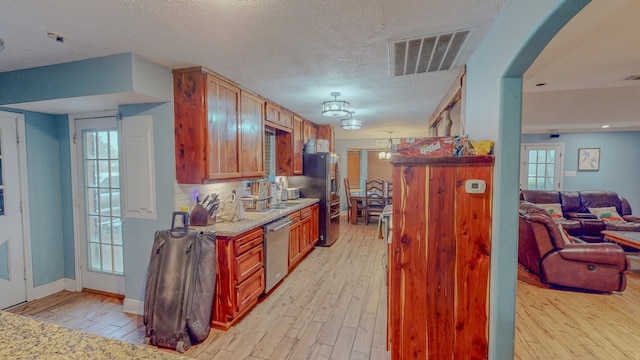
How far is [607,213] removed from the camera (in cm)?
516

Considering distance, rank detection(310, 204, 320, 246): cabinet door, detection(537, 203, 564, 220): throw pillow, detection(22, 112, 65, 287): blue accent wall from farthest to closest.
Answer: detection(537, 203, 564, 220): throw pillow
detection(310, 204, 320, 246): cabinet door
detection(22, 112, 65, 287): blue accent wall

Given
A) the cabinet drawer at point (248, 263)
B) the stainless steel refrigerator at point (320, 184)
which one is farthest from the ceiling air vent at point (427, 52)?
the stainless steel refrigerator at point (320, 184)

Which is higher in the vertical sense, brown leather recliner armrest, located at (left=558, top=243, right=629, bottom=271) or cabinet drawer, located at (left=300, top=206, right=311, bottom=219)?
cabinet drawer, located at (left=300, top=206, right=311, bottom=219)


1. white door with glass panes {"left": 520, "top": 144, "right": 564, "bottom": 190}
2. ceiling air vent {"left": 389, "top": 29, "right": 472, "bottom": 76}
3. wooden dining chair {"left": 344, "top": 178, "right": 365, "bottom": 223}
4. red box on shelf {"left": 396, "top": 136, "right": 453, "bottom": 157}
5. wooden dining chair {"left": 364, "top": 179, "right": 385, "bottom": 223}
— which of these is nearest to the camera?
red box on shelf {"left": 396, "top": 136, "right": 453, "bottom": 157}

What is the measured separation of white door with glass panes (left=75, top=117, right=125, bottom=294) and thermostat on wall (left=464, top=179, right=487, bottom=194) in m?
3.35

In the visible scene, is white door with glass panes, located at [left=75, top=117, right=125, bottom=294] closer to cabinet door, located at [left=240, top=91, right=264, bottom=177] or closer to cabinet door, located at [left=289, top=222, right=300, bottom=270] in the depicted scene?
cabinet door, located at [left=240, top=91, right=264, bottom=177]

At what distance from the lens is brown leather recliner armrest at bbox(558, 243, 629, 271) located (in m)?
3.12

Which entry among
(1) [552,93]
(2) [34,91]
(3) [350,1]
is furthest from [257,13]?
(1) [552,93]

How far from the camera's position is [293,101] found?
3.81 metres

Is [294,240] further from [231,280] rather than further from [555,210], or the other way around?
[555,210]

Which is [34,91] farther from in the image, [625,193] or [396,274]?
[625,193]

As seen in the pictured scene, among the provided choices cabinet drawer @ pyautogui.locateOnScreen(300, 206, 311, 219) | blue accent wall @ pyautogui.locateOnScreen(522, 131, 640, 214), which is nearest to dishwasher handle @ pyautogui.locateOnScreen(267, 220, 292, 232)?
cabinet drawer @ pyautogui.locateOnScreen(300, 206, 311, 219)

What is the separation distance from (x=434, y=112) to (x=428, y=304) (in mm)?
3397

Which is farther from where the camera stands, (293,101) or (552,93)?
(293,101)
